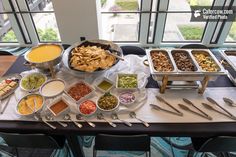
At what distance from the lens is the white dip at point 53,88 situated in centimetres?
111

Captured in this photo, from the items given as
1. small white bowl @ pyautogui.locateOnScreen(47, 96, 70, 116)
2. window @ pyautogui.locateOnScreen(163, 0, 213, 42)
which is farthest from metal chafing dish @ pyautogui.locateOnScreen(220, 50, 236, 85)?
window @ pyautogui.locateOnScreen(163, 0, 213, 42)

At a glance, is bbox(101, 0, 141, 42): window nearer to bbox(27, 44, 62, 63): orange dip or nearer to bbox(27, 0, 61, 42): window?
bbox(27, 0, 61, 42): window

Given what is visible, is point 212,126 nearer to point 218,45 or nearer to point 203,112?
point 203,112

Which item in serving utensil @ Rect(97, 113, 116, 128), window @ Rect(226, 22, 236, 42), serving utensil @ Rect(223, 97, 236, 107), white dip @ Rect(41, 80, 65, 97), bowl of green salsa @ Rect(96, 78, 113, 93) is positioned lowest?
window @ Rect(226, 22, 236, 42)

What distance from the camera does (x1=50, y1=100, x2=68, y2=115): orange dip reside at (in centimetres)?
102

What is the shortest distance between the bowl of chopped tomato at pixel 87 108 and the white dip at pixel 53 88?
0.17 meters

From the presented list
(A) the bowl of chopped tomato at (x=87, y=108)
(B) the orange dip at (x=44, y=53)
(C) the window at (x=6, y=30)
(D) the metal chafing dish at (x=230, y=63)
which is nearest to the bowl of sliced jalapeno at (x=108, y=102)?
(A) the bowl of chopped tomato at (x=87, y=108)

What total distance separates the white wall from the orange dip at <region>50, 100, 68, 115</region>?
4.99 ft

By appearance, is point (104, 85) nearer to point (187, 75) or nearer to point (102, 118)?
point (102, 118)

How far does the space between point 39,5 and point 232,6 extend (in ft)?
8.42

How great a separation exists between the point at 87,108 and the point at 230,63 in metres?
0.93

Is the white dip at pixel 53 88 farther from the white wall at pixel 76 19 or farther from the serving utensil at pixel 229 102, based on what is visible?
the white wall at pixel 76 19

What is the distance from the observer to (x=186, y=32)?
2.77 metres

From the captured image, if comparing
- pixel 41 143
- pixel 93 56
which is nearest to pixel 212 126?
pixel 93 56
